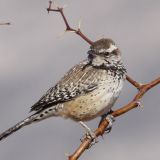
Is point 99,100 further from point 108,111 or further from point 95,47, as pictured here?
point 95,47

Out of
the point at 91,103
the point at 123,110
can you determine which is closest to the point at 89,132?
the point at 91,103

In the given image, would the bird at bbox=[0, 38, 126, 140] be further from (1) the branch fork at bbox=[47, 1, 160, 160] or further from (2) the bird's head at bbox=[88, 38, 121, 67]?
(1) the branch fork at bbox=[47, 1, 160, 160]

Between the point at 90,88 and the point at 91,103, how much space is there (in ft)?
0.52

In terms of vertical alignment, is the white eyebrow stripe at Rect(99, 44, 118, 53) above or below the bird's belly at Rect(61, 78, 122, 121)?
above

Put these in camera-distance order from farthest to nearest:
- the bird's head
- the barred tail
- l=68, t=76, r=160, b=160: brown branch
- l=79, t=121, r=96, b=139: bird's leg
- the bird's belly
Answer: the bird's belly, the bird's head, l=79, t=121, r=96, b=139: bird's leg, the barred tail, l=68, t=76, r=160, b=160: brown branch

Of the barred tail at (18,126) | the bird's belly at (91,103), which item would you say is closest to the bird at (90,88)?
the bird's belly at (91,103)

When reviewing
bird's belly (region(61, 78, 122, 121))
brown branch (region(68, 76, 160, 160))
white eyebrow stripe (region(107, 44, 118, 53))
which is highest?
brown branch (region(68, 76, 160, 160))

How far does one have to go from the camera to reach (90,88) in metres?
4.31

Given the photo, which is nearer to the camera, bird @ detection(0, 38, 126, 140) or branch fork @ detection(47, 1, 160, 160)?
branch fork @ detection(47, 1, 160, 160)

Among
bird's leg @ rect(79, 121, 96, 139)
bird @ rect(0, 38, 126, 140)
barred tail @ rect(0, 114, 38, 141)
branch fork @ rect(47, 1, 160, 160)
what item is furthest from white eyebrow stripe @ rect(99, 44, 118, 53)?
branch fork @ rect(47, 1, 160, 160)

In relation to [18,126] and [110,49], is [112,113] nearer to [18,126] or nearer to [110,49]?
[18,126]

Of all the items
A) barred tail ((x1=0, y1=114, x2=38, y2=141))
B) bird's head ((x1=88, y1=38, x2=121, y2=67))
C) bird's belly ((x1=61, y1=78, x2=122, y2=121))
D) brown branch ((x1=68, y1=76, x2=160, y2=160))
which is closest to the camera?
brown branch ((x1=68, y1=76, x2=160, y2=160))

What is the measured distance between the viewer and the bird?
13.1 ft

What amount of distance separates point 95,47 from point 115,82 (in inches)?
17.3
